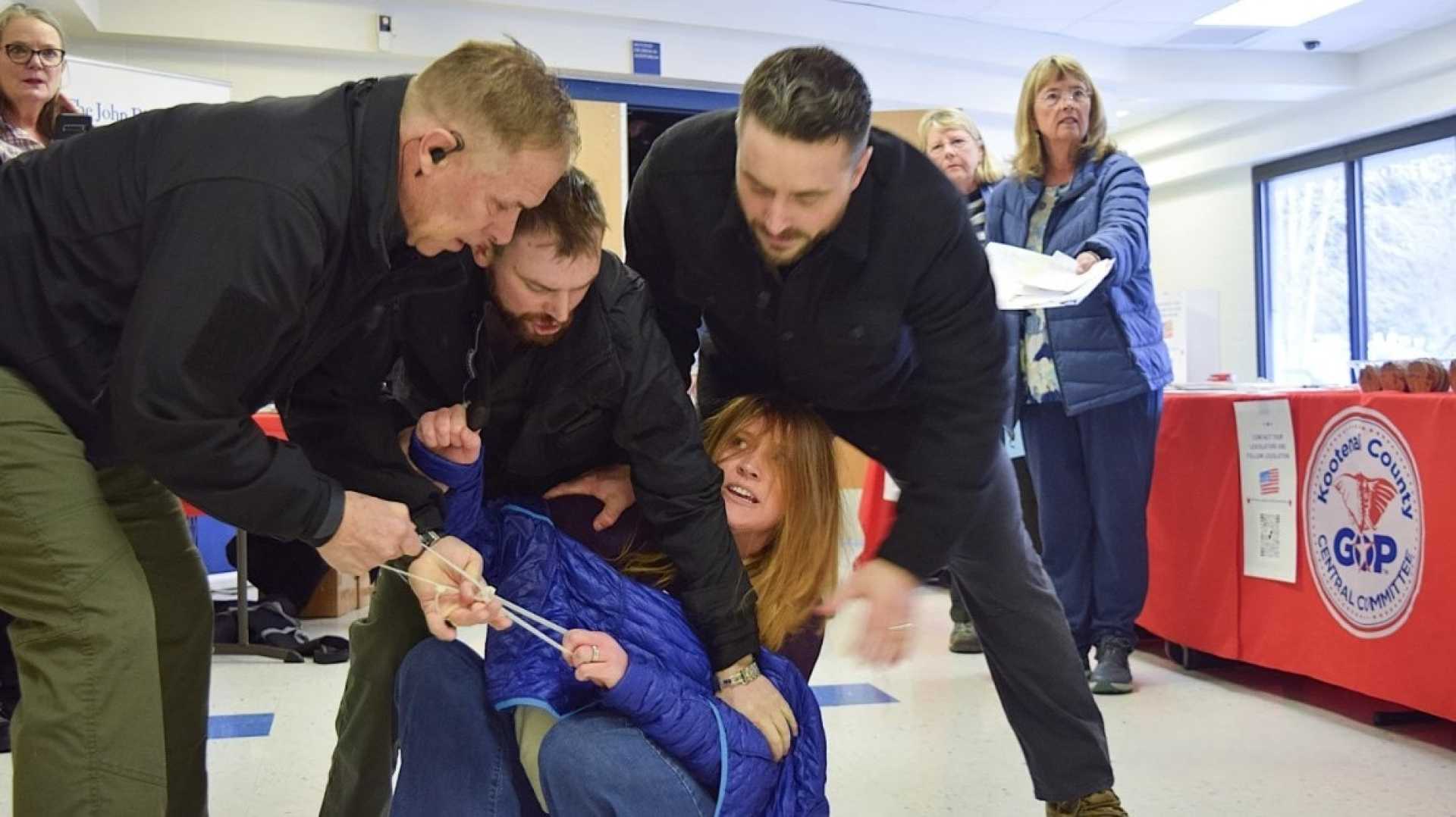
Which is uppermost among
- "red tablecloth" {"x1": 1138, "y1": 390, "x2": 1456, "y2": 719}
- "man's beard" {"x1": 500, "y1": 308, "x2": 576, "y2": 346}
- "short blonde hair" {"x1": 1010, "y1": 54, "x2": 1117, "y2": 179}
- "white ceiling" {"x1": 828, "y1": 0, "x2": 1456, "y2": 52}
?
"white ceiling" {"x1": 828, "y1": 0, "x2": 1456, "y2": 52}

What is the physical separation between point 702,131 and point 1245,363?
927 cm

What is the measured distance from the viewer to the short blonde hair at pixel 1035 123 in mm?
3098

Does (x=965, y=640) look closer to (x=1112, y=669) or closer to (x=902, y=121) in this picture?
(x=1112, y=669)

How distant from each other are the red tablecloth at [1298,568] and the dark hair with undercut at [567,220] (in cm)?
205

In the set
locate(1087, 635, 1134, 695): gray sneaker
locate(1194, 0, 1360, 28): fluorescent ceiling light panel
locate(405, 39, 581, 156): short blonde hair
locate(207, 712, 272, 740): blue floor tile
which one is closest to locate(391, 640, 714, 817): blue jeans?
locate(405, 39, 581, 156): short blonde hair

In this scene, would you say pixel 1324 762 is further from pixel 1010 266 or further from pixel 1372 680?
pixel 1010 266

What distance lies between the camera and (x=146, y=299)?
3.88 ft

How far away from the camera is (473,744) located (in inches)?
56.6

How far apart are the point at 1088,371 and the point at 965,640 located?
1.07m

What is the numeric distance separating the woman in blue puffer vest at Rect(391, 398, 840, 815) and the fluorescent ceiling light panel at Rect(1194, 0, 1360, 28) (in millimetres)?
6932

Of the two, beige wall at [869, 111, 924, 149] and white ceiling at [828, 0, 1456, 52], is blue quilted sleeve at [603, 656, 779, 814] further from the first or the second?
white ceiling at [828, 0, 1456, 52]

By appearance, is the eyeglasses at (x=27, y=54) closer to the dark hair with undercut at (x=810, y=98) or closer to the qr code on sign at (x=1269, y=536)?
A: the dark hair with undercut at (x=810, y=98)

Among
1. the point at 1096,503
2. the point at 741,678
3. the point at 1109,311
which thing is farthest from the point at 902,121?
the point at 741,678

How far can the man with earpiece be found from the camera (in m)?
1.21
